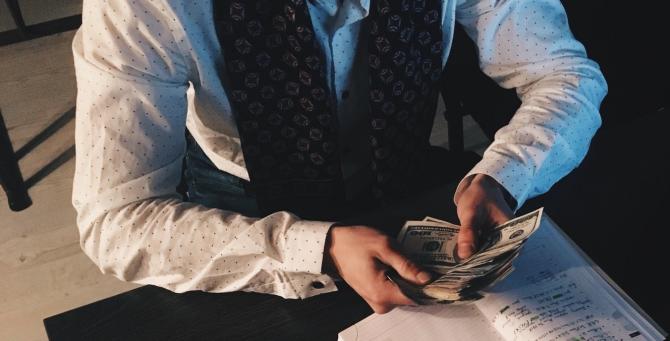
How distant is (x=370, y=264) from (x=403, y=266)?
0.16ft

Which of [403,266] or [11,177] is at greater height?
[403,266]

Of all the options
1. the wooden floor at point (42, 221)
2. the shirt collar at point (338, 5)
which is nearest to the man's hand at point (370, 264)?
the shirt collar at point (338, 5)

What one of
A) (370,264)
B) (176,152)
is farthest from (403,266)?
(176,152)

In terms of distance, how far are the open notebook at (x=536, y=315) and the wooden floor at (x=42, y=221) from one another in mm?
1282

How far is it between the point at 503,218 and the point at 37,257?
1625 mm

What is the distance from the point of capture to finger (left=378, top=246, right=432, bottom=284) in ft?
2.68

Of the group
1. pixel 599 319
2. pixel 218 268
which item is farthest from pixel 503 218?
pixel 218 268

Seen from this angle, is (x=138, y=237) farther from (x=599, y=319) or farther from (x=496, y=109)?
(x=496, y=109)

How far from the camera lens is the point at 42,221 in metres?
2.16

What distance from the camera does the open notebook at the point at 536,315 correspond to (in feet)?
2.69

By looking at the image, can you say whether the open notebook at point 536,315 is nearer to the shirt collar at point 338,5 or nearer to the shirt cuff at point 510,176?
the shirt cuff at point 510,176

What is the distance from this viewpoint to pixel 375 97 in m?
1.12

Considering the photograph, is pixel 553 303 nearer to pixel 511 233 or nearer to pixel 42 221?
pixel 511 233

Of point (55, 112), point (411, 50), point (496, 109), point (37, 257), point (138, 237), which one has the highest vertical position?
point (411, 50)
